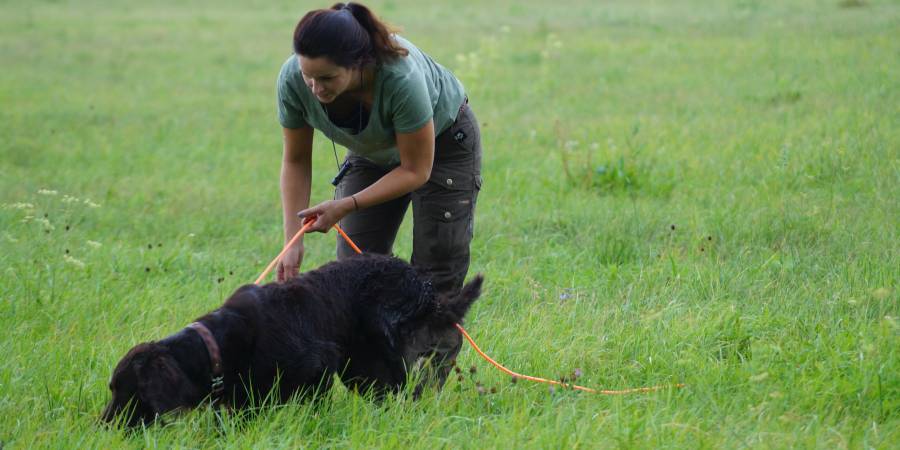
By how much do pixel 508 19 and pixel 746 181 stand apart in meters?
14.1

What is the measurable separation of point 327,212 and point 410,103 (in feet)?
1.88

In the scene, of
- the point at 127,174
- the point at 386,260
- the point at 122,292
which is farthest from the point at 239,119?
the point at 386,260

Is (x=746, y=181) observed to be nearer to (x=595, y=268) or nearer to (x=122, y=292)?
(x=595, y=268)

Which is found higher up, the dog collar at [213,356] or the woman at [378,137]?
the woman at [378,137]

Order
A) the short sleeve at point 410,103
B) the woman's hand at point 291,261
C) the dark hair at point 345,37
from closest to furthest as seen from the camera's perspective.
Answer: the dark hair at point 345,37 < the short sleeve at point 410,103 < the woman's hand at point 291,261

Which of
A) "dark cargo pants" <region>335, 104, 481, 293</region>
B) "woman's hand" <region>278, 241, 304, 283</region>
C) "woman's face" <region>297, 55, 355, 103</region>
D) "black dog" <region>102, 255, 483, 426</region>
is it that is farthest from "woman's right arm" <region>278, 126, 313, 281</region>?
"woman's face" <region>297, 55, 355, 103</region>

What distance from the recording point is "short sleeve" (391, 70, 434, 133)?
3848 millimetres

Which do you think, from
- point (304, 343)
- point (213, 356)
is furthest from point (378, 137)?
point (213, 356)

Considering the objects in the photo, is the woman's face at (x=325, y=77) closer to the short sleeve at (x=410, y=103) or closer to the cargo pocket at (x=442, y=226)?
the short sleeve at (x=410, y=103)

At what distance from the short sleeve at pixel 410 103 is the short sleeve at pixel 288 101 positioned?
439 mm

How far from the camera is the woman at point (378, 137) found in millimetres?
3717

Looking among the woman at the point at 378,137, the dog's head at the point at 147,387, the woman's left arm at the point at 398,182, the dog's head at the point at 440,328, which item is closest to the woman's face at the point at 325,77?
the woman at the point at 378,137

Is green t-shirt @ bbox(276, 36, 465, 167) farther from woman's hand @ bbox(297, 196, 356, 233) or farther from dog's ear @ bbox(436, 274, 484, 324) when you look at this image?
dog's ear @ bbox(436, 274, 484, 324)

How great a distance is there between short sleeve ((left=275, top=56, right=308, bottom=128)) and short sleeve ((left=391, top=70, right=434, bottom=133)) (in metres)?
0.44
